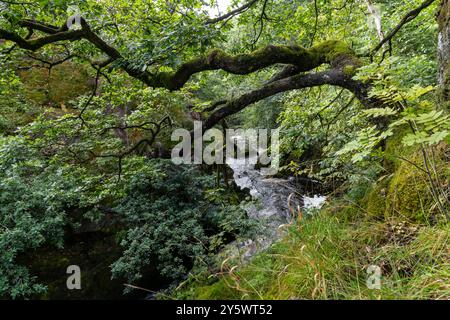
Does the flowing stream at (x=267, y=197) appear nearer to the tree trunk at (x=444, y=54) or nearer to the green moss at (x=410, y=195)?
the green moss at (x=410, y=195)

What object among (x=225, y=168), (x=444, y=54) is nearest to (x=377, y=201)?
(x=444, y=54)

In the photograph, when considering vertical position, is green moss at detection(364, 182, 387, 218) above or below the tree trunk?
below

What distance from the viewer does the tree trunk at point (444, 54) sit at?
92.9 inches

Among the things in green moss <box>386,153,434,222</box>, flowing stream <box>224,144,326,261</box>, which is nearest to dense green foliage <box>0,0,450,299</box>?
green moss <box>386,153,434,222</box>

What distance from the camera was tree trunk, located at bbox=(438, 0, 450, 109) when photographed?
236 centimetres

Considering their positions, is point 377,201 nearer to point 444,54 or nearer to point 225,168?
point 444,54

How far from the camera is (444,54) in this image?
96.6 inches

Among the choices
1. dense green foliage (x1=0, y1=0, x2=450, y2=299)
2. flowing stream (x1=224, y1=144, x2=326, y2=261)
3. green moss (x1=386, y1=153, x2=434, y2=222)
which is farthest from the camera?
flowing stream (x1=224, y1=144, x2=326, y2=261)

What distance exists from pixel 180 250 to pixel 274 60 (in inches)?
129

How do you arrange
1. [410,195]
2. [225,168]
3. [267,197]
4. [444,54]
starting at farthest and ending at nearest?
1. [267,197]
2. [225,168]
3. [444,54]
4. [410,195]

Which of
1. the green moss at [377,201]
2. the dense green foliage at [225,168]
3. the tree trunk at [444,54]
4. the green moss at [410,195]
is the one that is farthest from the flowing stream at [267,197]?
the tree trunk at [444,54]

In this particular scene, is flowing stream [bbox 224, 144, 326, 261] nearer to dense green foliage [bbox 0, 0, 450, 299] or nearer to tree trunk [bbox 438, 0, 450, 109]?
dense green foliage [bbox 0, 0, 450, 299]

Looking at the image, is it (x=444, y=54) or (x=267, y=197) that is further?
(x=267, y=197)
